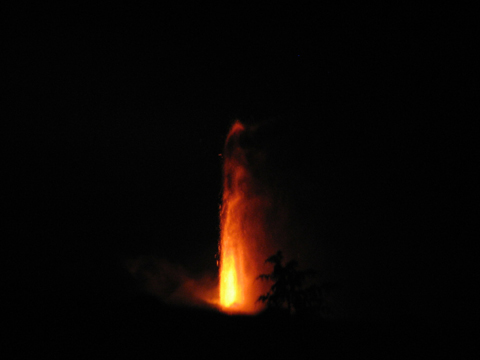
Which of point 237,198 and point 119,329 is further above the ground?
point 237,198

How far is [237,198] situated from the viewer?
26.3 m

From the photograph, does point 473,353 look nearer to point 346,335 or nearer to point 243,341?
point 346,335

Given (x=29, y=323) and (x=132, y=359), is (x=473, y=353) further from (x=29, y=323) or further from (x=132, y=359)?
(x=29, y=323)

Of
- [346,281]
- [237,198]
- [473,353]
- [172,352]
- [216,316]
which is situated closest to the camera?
[172,352]

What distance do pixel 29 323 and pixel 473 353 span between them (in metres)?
12.6

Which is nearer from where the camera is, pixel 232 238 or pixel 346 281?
pixel 232 238

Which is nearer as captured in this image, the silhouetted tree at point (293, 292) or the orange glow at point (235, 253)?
the silhouetted tree at point (293, 292)

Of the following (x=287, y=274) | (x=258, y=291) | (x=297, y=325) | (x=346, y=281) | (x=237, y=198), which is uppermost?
(x=237, y=198)

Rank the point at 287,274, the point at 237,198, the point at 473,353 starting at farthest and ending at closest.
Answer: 1. the point at 237,198
2. the point at 473,353
3. the point at 287,274

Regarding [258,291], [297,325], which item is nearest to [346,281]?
[258,291]

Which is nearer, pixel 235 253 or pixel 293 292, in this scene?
pixel 293 292

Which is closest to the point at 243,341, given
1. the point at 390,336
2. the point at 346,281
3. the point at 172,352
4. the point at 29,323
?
the point at 172,352

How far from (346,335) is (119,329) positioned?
6.37 m

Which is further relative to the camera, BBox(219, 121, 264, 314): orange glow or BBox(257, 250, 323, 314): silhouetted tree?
BBox(219, 121, 264, 314): orange glow
